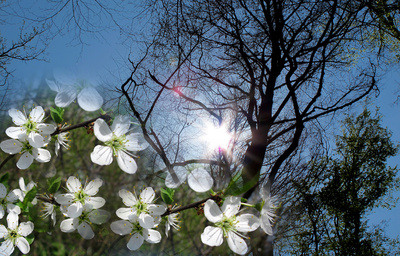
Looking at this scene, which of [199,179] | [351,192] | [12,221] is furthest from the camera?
[351,192]

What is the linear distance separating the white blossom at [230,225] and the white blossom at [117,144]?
14 cm

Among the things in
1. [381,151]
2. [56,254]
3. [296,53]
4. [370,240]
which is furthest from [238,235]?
[381,151]

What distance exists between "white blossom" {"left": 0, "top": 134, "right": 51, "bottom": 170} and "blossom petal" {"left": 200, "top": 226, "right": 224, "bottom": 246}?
282 mm

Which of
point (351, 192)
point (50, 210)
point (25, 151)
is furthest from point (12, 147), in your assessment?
point (351, 192)

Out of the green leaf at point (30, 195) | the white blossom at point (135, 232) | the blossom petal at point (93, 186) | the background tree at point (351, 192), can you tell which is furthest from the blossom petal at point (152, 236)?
the background tree at point (351, 192)

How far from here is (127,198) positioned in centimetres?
43

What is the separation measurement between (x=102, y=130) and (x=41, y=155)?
0.45 ft

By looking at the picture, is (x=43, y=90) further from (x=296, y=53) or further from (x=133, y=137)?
(x=296, y=53)

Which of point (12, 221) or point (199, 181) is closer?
point (199, 181)

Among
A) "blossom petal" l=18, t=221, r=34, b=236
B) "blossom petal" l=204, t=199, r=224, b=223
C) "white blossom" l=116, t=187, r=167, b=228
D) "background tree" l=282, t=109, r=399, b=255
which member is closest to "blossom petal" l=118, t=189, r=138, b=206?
"white blossom" l=116, t=187, r=167, b=228

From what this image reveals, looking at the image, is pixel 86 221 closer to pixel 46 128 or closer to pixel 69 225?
pixel 69 225

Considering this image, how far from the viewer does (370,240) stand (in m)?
5.22

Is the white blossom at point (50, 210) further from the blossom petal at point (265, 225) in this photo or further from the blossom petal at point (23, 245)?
the blossom petal at point (265, 225)

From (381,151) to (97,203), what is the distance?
6431 millimetres
